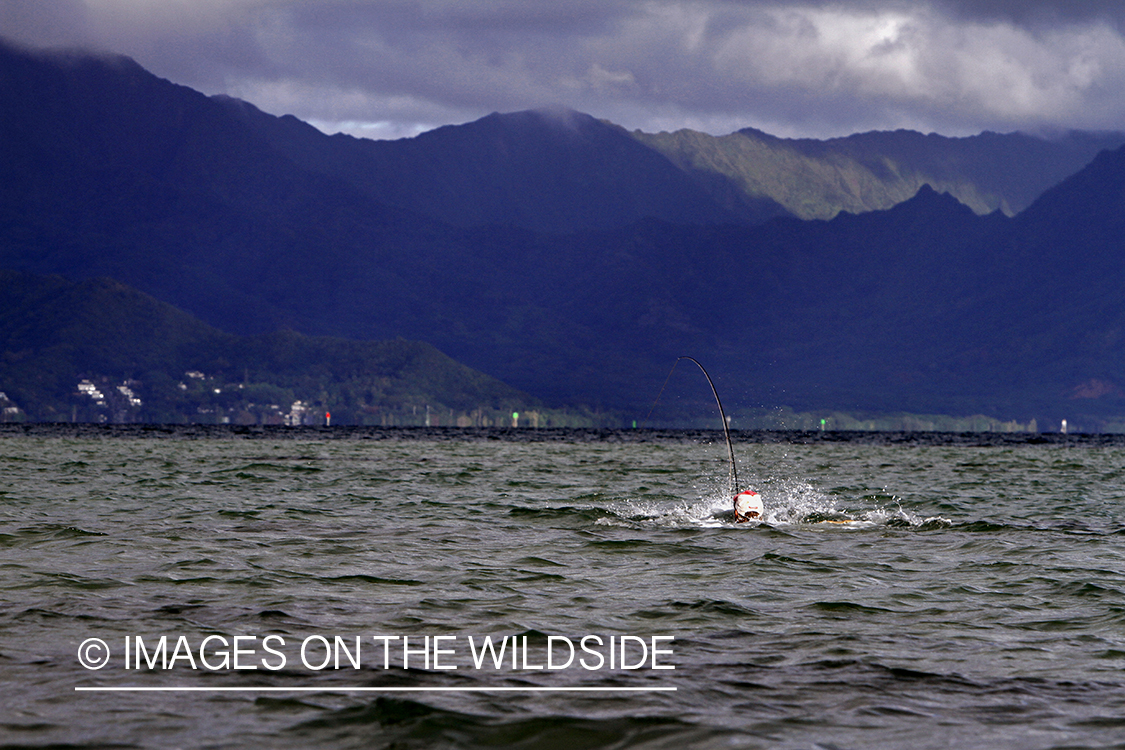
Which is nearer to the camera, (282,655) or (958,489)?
(282,655)

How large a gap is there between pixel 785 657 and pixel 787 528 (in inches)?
683

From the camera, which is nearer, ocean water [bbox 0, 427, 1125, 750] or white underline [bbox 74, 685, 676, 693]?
ocean water [bbox 0, 427, 1125, 750]

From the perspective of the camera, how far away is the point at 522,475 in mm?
60156

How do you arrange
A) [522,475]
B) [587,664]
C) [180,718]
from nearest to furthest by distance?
1. [180,718]
2. [587,664]
3. [522,475]

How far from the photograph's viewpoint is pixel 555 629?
50.9 feet

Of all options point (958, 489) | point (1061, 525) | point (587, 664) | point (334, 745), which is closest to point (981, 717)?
point (587, 664)

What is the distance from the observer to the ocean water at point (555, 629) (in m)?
10.8

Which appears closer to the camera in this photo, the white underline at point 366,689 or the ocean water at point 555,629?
the ocean water at point 555,629

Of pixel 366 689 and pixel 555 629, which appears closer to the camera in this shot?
pixel 366 689

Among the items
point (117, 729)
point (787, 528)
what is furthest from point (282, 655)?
point (787, 528)

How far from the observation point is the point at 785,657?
45.7ft

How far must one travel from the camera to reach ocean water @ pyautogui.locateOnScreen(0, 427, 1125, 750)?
35.3ft

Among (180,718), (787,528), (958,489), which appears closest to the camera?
(180,718)

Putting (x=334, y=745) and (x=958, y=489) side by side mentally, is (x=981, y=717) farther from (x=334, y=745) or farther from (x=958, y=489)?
(x=958, y=489)
